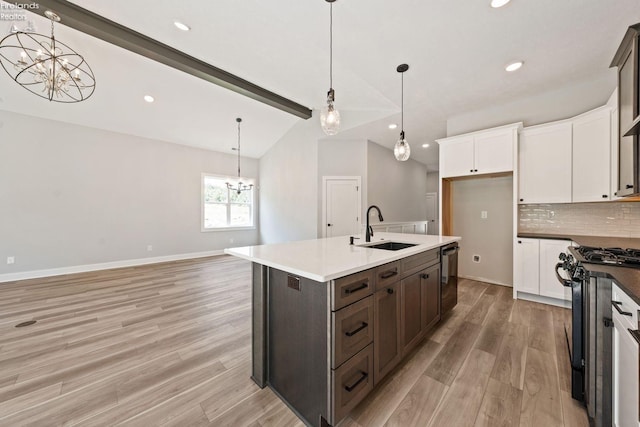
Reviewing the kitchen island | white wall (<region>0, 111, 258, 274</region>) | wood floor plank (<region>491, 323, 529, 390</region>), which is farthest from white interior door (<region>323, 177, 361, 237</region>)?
white wall (<region>0, 111, 258, 274</region>)

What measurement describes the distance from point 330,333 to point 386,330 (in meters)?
0.58

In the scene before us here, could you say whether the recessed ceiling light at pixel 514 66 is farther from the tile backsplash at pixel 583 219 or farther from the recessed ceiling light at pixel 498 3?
the tile backsplash at pixel 583 219

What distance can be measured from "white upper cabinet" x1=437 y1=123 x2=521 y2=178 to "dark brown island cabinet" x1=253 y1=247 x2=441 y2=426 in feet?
8.17

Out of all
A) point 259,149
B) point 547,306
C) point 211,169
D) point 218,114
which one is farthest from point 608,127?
point 211,169

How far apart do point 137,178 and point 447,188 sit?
21.8 feet

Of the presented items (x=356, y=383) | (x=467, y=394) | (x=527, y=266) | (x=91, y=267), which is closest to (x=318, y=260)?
(x=356, y=383)

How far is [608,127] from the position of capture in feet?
8.49

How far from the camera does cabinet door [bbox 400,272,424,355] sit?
178 cm

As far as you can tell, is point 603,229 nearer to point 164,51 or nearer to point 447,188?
point 447,188

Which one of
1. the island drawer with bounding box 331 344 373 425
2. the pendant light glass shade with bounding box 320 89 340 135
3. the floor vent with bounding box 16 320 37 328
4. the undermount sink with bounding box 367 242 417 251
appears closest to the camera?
the island drawer with bounding box 331 344 373 425

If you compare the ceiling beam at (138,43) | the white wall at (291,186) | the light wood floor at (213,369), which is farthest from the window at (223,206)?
the light wood floor at (213,369)

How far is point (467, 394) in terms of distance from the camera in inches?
→ 61.2

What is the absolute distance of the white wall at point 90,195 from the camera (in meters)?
4.18

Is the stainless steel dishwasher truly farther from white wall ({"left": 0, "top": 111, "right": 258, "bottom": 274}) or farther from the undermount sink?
white wall ({"left": 0, "top": 111, "right": 258, "bottom": 274})
